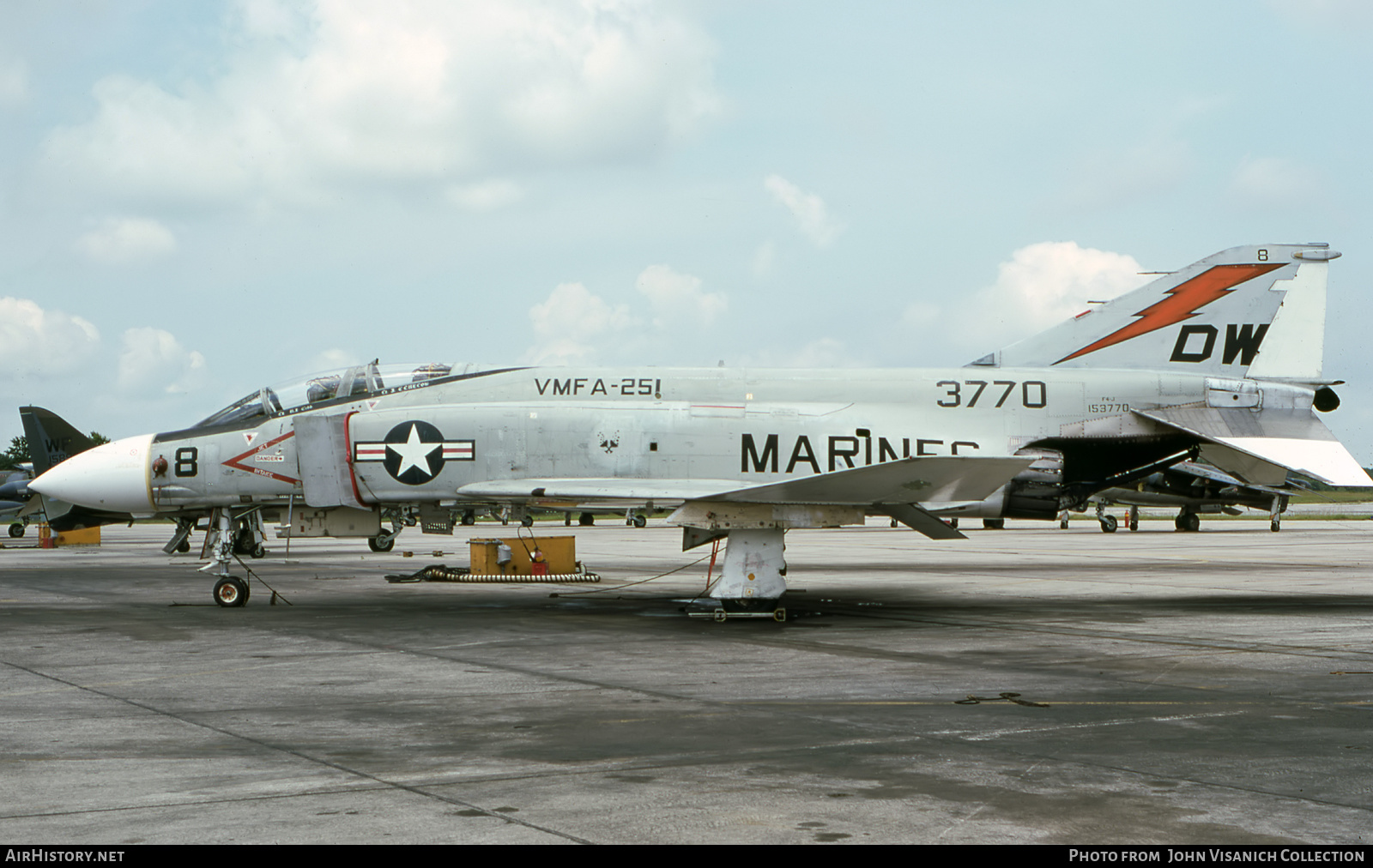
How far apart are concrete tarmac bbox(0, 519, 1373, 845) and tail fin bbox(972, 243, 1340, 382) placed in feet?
11.1

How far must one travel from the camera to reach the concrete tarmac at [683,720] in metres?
5.24

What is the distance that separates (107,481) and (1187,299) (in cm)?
1481

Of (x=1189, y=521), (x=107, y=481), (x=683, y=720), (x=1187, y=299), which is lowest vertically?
(x=683, y=720)

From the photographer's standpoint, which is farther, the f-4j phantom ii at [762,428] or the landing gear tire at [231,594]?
the landing gear tire at [231,594]

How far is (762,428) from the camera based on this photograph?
48.8 ft

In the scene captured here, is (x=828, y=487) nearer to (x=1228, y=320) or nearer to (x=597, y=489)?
(x=597, y=489)

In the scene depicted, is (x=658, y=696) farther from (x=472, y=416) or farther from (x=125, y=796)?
(x=472, y=416)

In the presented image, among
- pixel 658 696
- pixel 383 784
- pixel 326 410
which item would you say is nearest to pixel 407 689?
pixel 658 696

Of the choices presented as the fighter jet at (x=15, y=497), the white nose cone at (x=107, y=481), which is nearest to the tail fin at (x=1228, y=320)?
the white nose cone at (x=107, y=481)

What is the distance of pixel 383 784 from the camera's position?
19.4ft

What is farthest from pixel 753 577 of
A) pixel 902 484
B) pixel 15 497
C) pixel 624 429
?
pixel 15 497

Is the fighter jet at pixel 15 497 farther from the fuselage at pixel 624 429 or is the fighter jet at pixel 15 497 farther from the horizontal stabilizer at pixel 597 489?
the horizontal stabilizer at pixel 597 489

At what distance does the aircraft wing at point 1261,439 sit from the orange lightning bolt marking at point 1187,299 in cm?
122

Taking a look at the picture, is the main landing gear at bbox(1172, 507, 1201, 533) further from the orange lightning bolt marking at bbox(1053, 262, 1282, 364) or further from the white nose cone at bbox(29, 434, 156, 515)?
the white nose cone at bbox(29, 434, 156, 515)
